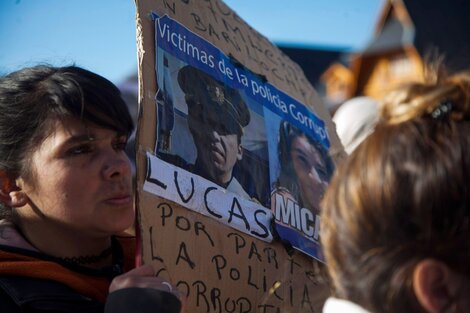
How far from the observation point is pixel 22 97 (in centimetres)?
174

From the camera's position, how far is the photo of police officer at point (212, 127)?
1.67 m

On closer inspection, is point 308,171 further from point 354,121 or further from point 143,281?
point 354,121

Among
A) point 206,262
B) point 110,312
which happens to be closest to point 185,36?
point 206,262

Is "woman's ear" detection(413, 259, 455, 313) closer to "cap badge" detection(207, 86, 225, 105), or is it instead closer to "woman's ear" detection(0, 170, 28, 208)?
"cap badge" detection(207, 86, 225, 105)

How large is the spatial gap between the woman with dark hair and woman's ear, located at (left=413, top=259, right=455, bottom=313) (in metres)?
0.52

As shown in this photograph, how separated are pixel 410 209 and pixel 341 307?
193 millimetres

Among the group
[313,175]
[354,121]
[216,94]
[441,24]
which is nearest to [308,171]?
[313,175]

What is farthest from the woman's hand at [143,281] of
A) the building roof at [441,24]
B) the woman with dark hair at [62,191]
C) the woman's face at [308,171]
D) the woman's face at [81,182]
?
the building roof at [441,24]

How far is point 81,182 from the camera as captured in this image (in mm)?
1556

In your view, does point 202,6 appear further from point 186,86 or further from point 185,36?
point 186,86

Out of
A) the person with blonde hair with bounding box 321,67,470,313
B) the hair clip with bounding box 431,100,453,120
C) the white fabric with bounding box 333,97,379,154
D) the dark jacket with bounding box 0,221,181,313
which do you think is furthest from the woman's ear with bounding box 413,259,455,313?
the white fabric with bounding box 333,97,379,154

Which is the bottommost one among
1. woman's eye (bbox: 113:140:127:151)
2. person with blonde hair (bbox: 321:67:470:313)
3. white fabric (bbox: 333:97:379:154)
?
person with blonde hair (bbox: 321:67:470:313)

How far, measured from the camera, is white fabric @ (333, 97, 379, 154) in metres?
3.31

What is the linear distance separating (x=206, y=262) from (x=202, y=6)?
0.72m
